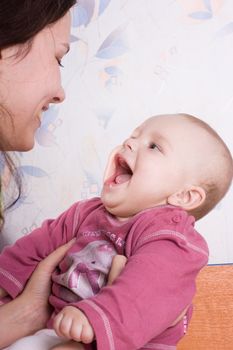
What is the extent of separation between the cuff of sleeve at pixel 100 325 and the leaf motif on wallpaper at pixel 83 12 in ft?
3.98

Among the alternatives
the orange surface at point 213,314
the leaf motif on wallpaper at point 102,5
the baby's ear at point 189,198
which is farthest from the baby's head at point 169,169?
the leaf motif on wallpaper at point 102,5

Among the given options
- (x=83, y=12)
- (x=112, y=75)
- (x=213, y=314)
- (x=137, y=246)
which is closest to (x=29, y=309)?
(x=137, y=246)

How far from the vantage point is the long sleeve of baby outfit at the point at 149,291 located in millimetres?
860

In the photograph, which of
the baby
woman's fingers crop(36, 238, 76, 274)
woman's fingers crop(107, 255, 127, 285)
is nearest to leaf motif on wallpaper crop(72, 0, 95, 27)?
the baby

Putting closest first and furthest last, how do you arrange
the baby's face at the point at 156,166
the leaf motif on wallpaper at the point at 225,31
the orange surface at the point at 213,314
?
the baby's face at the point at 156,166 < the orange surface at the point at 213,314 < the leaf motif on wallpaper at the point at 225,31

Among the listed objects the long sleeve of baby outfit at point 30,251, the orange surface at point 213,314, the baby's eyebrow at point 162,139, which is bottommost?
the orange surface at point 213,314

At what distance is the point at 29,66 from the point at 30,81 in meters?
0.03

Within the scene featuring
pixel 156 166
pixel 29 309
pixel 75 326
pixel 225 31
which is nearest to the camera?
pixel 75 326

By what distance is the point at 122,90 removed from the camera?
1789mm

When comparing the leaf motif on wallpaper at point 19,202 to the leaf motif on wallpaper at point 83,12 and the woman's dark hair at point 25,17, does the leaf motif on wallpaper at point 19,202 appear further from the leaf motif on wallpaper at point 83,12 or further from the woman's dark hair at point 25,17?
the woman's dark hair at point 25,17

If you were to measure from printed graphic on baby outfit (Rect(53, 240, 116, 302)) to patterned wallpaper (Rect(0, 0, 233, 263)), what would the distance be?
69cm

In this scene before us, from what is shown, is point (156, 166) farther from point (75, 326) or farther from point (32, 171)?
point (32, 171)

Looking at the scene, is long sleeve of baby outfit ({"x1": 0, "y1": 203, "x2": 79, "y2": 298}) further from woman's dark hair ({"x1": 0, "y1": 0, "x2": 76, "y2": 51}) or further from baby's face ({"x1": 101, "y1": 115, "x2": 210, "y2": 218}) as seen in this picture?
woman's dark hair ({"x1": 0, "y1": 0, "x2": 76, "y2": 51})

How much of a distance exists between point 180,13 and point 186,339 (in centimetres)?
104
